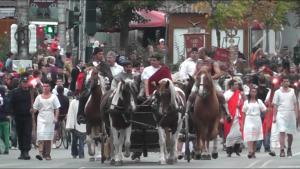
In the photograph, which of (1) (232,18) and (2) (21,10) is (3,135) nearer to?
(2) (21,10)

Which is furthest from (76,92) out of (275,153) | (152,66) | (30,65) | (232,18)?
(232,18)

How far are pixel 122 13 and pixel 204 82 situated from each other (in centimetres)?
3222

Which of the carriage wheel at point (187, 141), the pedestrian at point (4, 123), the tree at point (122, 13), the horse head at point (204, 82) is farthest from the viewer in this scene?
the tree at point (122, 13)

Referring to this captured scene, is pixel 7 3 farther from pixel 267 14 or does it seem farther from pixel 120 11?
pixel 267 14

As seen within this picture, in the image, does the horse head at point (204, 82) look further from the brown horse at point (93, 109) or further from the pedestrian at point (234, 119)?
the pedestrian at point (234, 119)

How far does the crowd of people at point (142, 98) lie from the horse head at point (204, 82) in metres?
0.22

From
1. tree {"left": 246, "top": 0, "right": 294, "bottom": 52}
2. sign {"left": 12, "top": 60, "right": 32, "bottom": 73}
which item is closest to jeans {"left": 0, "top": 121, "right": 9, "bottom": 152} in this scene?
sign {"left": 12, "top": 60, "right": 32, "bottom": 73}

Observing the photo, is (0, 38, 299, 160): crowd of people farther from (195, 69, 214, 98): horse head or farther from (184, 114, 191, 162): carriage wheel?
(184, 114, 191, 162): carriage wheel

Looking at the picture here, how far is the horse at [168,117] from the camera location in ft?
94.2

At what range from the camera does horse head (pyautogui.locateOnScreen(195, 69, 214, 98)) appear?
1177 inches

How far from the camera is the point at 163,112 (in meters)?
28.7

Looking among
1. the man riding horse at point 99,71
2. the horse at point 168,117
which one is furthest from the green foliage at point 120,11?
the horse at point 168,117

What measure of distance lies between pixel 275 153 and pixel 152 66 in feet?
22.4

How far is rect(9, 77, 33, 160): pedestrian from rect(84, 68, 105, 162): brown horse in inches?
129
